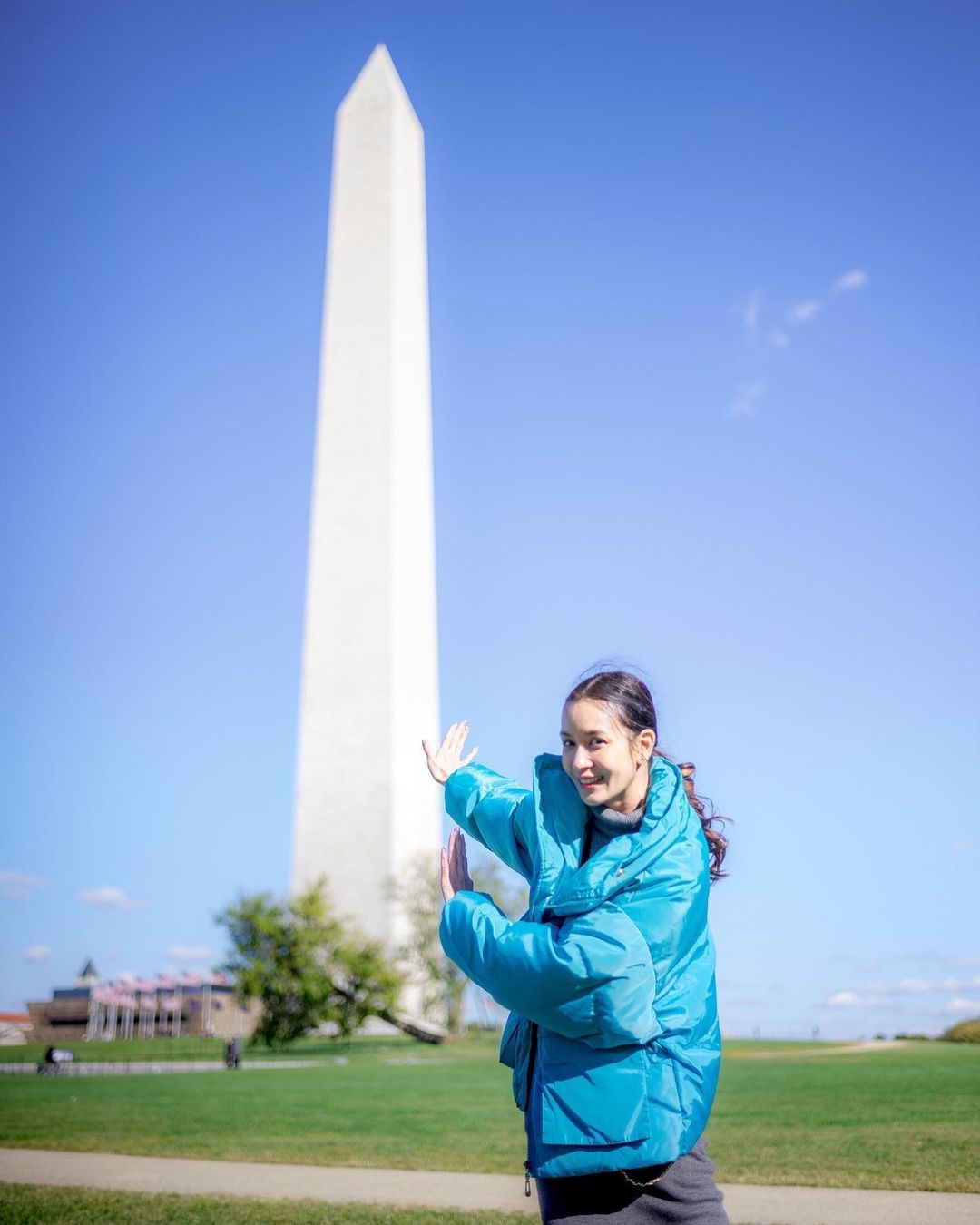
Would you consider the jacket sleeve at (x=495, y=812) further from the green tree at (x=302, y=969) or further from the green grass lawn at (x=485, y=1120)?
the green tree at (x=302, y=969)

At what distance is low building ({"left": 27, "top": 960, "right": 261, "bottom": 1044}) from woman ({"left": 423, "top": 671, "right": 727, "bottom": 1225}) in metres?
38.4

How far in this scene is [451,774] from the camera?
328 cm

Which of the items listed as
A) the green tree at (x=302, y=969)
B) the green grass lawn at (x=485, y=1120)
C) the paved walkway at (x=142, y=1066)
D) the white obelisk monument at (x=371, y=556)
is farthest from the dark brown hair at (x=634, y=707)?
the white obelisk monument at (x=371, y=556)

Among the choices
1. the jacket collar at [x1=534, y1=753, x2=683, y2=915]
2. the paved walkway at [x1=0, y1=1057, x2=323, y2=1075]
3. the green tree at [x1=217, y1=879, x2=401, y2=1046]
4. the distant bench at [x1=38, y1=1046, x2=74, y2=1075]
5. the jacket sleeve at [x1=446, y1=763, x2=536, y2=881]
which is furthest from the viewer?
the green tree at [x1=217, y1=879, x2=401, y2=1046]

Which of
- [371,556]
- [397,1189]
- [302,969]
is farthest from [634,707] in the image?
[371,556]

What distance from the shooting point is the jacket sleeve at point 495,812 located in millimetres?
2906

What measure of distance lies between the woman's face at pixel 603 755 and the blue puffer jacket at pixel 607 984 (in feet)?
0.21

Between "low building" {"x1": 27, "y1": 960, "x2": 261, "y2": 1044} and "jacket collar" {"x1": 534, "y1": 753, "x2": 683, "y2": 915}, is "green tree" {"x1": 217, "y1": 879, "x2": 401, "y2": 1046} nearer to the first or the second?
"low building" {"x1": 27, "y1": 960, "x2": 261, "y2": 1044}

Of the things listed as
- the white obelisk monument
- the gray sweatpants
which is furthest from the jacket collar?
the white obelisk monument

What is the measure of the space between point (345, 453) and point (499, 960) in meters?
35.3

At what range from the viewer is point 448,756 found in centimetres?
338

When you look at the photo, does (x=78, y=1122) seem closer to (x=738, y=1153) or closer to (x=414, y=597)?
(x=738, y=1153)

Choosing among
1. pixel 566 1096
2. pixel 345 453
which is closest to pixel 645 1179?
pixel 566 1096

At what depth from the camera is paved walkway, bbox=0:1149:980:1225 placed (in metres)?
6.05
